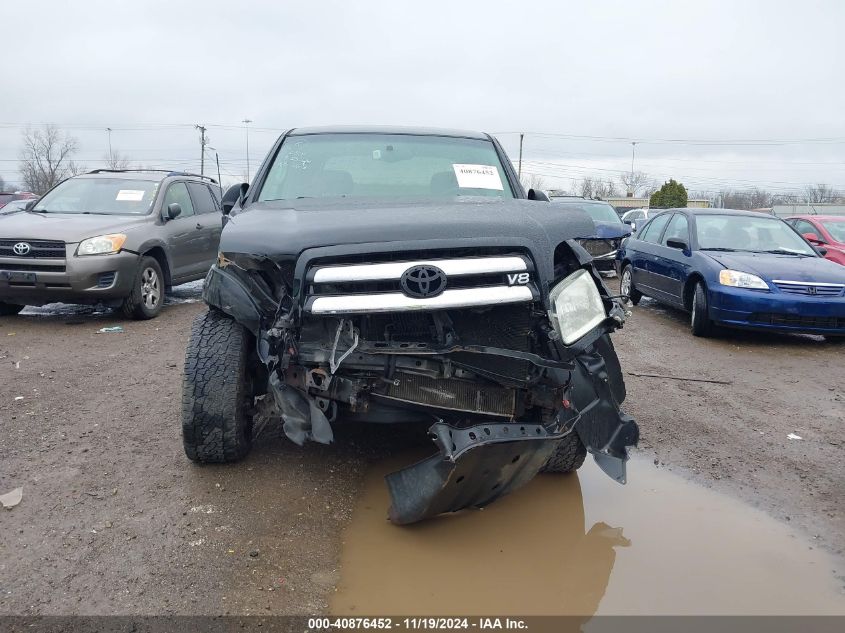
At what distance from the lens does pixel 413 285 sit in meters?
2.64

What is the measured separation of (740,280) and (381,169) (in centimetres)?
484

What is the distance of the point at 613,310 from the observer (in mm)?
3051

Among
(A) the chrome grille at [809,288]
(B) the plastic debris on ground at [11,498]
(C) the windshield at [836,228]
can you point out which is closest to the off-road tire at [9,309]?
(B) the plastic debris on ground at [11,498]

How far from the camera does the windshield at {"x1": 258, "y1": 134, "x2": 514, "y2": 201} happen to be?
4.02 metres

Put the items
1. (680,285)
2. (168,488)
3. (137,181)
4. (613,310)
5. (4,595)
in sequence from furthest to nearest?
(137,181) < (680,285) < (168,488) < (613,310) < (4,595)

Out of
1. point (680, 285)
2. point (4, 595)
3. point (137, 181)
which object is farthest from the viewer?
point (137, 181)

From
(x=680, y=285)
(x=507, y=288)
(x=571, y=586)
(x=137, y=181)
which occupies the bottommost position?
(x=571, y=586)

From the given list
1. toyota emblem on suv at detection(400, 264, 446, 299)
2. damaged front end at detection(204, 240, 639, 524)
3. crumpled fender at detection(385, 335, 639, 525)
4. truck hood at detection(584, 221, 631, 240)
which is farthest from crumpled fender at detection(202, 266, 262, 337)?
truck hood at detection(584, 221, 631, 240)

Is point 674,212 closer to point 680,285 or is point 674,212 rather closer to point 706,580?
point 680,285

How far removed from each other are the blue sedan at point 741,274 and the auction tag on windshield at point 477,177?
4.05 m

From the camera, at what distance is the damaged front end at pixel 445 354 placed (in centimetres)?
265

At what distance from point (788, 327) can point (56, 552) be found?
23.0 ft

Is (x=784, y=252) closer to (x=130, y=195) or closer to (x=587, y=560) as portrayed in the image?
(x=587, y=560)

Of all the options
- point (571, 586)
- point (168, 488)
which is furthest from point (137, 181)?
point (571, 586)
